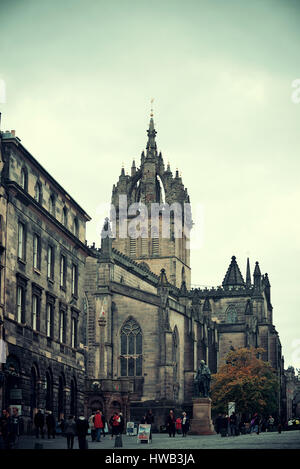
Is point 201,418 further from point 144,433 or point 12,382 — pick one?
point 12,382

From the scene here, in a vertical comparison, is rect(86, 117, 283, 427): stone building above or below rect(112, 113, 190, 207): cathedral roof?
below

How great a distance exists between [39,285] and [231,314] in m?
72.0

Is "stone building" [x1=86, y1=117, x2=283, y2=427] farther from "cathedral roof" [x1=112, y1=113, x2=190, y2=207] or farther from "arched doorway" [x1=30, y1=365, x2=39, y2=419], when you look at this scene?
"arched doorway" [x1=30, y1=365, x2=39, y2=419]

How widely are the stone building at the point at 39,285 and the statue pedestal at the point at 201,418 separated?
8.08 meters

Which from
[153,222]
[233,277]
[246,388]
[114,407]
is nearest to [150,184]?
[153,222]

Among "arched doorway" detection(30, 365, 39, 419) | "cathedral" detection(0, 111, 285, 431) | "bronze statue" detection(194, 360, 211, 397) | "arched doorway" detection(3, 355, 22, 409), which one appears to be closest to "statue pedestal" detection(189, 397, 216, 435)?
"bronze statue" detection(194, 360, 211, 397)

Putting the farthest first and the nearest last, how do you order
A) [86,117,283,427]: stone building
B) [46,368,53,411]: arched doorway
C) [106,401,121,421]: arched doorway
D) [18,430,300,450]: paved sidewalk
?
[86,117,283,427]: stone building, [106,401,121,421]: arched doorway, [46,368,53,411]: arched doorway, [18,430,300,450]: paved sidewalk

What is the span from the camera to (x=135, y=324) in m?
82.4

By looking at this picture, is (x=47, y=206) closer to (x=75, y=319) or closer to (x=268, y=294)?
(x=75, y=319)

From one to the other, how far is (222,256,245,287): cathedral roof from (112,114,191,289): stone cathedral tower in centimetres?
744

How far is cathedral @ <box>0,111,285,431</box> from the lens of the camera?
4831cm

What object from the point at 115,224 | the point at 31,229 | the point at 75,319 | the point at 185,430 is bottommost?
the point at 185,430

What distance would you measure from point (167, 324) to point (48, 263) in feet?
97.1
